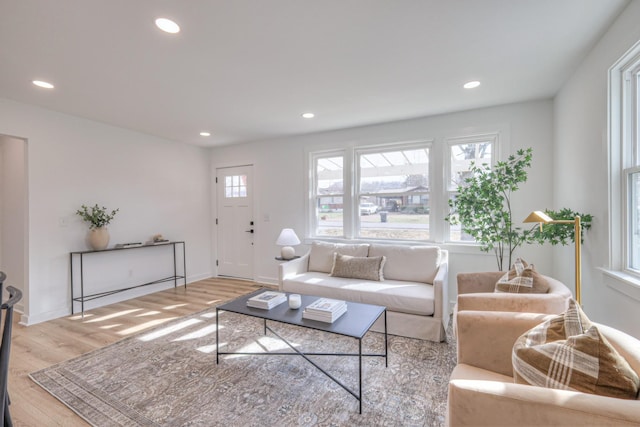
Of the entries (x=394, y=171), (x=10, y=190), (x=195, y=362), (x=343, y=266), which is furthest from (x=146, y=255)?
(x=394, y=171)

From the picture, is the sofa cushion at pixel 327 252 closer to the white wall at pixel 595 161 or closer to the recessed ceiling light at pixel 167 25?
the white wall at pixel 595 161

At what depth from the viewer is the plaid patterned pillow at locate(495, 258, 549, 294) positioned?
6.37ft

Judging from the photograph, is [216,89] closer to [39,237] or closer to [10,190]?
[39,237]

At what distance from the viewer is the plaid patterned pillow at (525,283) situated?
1.94 m

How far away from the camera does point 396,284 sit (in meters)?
3.19

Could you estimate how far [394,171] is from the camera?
4082 mm

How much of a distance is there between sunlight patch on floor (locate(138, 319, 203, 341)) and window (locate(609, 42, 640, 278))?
3.78m

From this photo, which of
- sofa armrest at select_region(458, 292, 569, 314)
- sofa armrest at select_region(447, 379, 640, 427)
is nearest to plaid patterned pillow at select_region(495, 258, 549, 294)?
sofa armrest at select_region(458, 292, 569, 314)

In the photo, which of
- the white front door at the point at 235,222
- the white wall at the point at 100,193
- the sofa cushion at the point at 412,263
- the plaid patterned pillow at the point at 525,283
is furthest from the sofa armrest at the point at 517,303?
the white wall at the point at 100,193

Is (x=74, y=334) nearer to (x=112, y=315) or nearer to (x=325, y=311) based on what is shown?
(x=112, y=315)

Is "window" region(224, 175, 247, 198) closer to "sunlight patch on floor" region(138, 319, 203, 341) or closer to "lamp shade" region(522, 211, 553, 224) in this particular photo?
"sunlight patch on floor" region(138, 319, 203, 341)

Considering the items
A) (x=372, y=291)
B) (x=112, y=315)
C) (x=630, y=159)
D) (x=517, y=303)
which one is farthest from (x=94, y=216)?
(x=630, y=159)

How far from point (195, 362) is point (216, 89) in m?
2.54

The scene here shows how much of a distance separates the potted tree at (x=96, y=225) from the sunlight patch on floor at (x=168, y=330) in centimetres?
159
